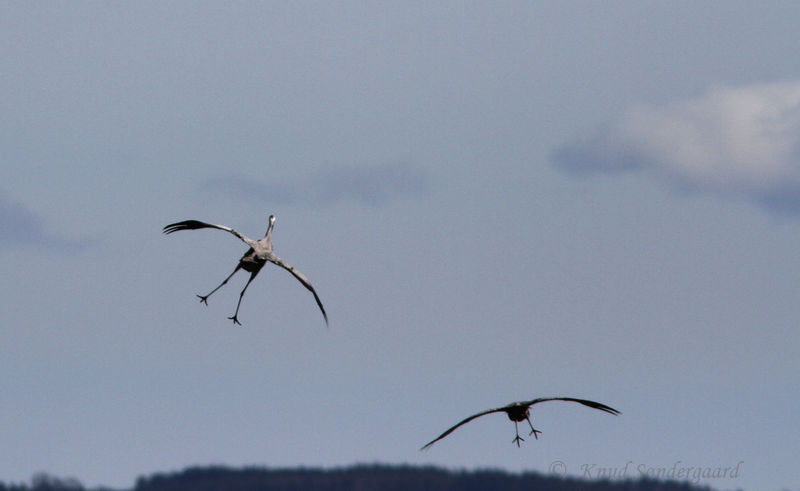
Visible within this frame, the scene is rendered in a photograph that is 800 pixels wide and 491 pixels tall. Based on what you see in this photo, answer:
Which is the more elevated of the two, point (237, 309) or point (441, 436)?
point (237, 309)

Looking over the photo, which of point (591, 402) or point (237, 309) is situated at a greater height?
point (237, 309)

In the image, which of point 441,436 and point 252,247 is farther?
point 252,247

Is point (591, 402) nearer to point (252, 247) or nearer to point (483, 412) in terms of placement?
point (483, 412)

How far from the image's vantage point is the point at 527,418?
60.2 meters

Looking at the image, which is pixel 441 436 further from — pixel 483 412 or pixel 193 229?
A: pixel 193 229

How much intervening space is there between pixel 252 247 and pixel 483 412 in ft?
34.4

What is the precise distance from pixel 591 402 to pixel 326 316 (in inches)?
406

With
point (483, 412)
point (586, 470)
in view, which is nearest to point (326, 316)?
point (483, 412)

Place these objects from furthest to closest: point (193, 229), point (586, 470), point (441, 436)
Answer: point (586, 470) → point (193, 229) → point (441, 436)

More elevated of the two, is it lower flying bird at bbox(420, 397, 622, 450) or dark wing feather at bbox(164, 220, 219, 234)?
dark wing feather at bbox(164, 220, 219, 234)

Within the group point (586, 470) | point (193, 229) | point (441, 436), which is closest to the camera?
point (441, 436)

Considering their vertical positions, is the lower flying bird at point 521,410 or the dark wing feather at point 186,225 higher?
the dark wing feather at point 186,225

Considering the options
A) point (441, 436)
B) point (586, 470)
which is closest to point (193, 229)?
point (441, 436)

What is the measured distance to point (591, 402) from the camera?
53938mm
